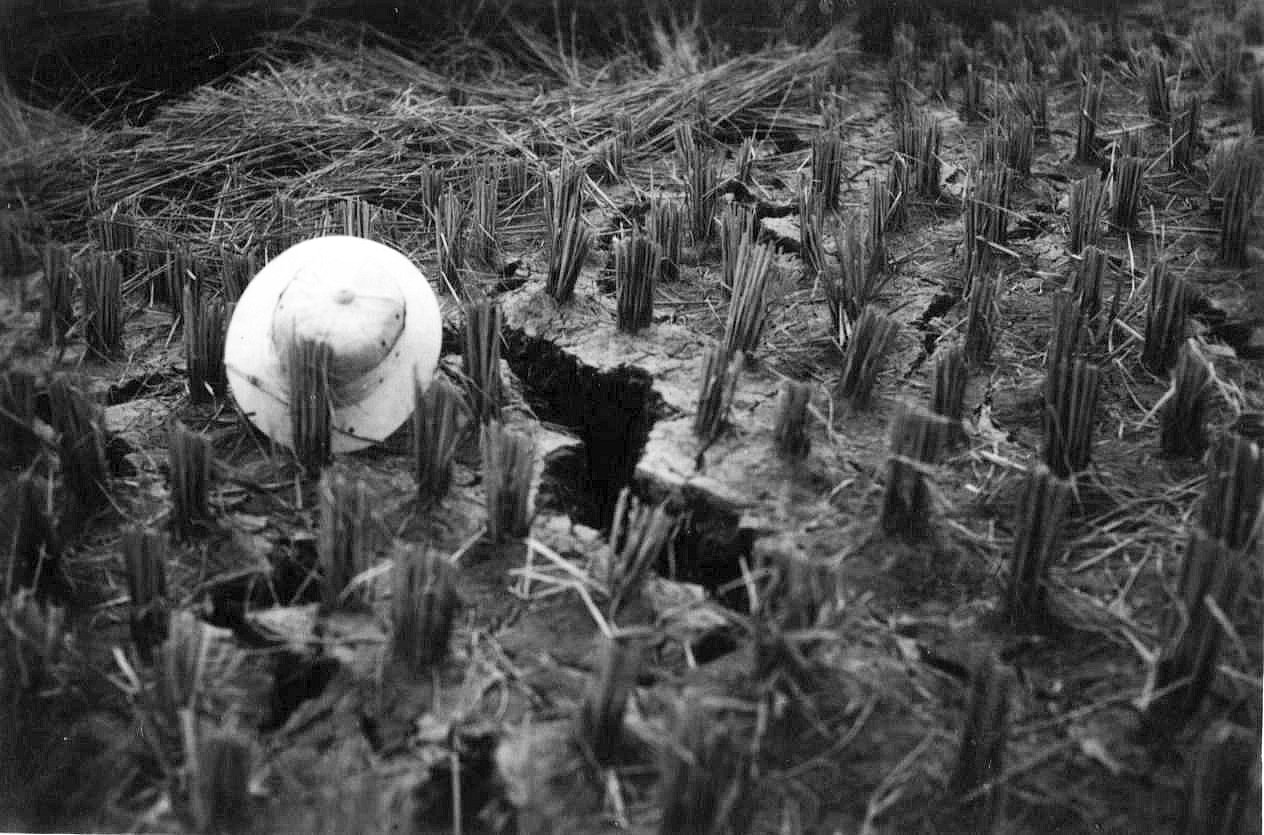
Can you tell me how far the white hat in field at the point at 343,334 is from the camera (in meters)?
2.17

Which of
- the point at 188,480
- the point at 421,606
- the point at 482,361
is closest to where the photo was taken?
the point at 421,606

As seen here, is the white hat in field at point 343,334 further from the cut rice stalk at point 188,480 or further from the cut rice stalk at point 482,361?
the cut rice stalk at point 188,480

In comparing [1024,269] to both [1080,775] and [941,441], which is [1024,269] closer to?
[941,441]

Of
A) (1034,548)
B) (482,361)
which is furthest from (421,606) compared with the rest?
(1034,548)

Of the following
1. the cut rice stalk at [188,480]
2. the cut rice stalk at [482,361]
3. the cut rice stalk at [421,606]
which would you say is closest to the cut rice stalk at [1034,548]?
the cut rice stalk at [421,606]

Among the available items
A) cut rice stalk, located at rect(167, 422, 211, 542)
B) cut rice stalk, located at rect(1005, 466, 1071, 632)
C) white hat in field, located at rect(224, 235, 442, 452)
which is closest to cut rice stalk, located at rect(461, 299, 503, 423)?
white hat in field, located at rect(224, 235, 442, 452)

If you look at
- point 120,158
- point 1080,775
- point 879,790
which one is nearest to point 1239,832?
point 1080,775

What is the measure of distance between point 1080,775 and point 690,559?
2.31 feet

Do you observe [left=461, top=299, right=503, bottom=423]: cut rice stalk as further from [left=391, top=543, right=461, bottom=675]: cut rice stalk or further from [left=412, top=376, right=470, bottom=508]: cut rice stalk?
[left=391, top=543, right=461, bottom=675]: cut rice stalk

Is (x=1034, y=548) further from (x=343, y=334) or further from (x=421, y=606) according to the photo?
(x=343, y=334)

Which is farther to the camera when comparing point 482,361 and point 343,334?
point 482,361

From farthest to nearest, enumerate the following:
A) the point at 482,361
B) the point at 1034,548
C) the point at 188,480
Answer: the point at 482,361 → the point at 188,480 → the point at 1034,548

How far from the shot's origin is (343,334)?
216 centimetres

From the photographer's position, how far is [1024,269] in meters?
2.82
